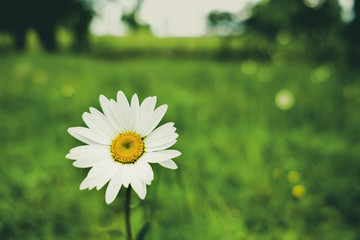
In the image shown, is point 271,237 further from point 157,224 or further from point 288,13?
point 288,13

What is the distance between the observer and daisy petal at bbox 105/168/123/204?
1.75ft

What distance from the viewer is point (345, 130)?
6.85 feet

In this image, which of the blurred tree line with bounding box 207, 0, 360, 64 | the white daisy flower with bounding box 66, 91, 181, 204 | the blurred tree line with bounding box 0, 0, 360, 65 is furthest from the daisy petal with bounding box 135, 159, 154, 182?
the blurred tree line with bounding box 0, 0, 360, 65

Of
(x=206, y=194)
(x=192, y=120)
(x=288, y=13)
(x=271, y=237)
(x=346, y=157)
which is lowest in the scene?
(x=271, y=237)

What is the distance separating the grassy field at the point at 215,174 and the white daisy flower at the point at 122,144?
0.36 ft

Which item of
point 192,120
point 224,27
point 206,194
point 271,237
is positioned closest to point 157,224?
point 206,194

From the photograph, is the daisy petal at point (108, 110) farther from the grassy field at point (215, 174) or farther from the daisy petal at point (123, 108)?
the grassy field at point (215, 174)

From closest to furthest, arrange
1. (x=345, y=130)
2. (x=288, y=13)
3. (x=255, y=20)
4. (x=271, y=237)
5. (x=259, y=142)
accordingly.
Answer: (x=271, y=237), (x=259, y=142), (x=345, y=130), (x=288, y=13), (x=255, y=20)

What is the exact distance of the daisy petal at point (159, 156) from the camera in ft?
1.73

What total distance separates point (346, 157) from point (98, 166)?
1.72 m

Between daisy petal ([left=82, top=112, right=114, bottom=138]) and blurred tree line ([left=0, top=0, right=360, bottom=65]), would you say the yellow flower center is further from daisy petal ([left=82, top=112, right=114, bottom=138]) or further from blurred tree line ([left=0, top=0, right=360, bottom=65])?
blurred tree line ([left=0, top=0, right=360, bottom=65])

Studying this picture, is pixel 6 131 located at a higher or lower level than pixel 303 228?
higher

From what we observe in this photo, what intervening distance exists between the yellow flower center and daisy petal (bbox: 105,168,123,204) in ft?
0.12

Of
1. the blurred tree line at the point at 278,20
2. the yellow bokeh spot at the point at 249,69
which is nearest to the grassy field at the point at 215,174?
the yellow bokeh spot at the point at 249,69
